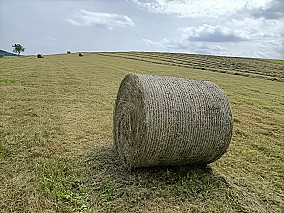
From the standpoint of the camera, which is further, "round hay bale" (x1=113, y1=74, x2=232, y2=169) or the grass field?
"round hay bale" (x1=113, y1=74, x2=232, y2=169)

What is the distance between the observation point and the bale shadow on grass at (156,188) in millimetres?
3734

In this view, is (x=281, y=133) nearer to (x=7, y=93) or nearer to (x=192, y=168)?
(x=192, y=168)

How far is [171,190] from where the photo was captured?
4082mm

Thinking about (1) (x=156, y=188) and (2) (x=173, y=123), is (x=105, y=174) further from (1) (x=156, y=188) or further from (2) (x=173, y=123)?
(2) (x=173, y=123)

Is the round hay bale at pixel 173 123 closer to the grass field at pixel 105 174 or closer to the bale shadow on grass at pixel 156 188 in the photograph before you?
the bale shadow on grass at pixel 156 188

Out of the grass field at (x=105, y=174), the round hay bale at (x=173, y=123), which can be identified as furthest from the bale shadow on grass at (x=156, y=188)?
the round hay bale at (x=173, y=123)

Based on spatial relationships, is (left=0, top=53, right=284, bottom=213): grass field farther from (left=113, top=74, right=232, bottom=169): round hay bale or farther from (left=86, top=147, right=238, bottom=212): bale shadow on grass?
(left=113, top=74, right=232, bottom=169): round hay bale

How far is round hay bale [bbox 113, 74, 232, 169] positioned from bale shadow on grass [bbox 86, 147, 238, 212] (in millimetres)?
179

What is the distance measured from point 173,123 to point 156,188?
87 cm

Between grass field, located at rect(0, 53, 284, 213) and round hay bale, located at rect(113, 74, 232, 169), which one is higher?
round hay bale, located at rect(113, 74, 232, 169)

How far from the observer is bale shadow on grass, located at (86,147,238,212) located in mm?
3734

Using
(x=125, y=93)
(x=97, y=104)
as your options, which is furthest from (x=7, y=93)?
(x=125, y=93)

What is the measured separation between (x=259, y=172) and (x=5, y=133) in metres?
4.60

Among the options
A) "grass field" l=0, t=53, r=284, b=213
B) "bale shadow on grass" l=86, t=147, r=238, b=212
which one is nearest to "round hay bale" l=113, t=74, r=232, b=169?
"bale shadow on grass" l=86, t=147, r=238, b=212
